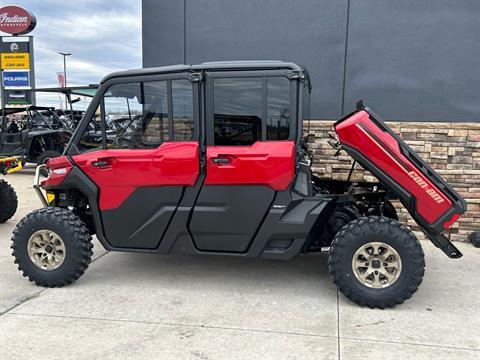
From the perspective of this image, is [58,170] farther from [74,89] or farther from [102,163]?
[74,89]

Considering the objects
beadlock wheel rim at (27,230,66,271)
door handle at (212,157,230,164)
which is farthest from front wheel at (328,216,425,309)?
beadlock wheel rim at (27,230,66,271)

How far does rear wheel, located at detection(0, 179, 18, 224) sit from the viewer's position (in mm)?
6566

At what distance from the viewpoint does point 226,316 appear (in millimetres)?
3613

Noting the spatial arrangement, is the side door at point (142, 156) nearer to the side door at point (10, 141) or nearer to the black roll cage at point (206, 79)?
the black roll cage at point (206, 79)

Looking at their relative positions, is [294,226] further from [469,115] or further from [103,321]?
[469,115]

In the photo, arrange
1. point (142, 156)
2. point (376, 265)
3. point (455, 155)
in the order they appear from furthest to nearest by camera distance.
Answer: point (455, 155)
point (142, 156)
point (376, 265)

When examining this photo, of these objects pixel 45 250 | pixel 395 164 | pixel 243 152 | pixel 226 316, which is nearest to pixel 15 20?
pixel 45 250

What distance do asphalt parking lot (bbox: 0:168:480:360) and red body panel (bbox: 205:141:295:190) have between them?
3.65ft

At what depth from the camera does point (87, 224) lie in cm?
449

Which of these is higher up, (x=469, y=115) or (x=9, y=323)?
(x=469, y=115)

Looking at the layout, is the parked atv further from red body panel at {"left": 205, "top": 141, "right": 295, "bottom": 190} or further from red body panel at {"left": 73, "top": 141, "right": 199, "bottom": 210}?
red body panel at {"left": 205, "top": 141, "right": 295, "bottom": 190}

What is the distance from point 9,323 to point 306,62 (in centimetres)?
522

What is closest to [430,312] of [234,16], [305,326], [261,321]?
[305,326]

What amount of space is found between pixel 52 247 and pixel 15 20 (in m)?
15.0
